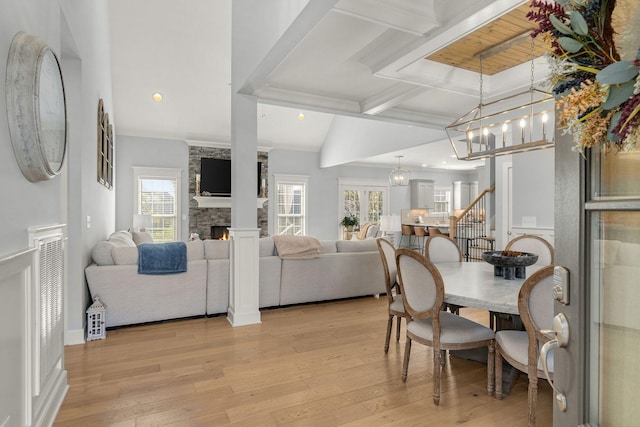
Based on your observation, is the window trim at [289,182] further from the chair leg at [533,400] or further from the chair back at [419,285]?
the chair leg at [533,400]

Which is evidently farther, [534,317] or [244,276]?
[244,276]

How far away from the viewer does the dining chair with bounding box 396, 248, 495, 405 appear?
2.31 metres

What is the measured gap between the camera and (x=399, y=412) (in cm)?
219

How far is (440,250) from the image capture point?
3832 millimetres

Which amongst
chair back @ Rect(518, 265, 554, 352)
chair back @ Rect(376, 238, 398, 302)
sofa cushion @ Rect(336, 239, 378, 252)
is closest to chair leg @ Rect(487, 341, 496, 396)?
chair back @ Rect(518, 265, 554, 352)

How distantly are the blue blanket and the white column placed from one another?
21.5 inches

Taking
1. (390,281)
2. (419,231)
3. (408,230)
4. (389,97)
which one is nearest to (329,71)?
(389,97)

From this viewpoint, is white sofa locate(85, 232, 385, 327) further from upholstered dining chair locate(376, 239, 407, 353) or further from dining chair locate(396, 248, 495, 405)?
dining chair locate(396, 248, 495, 405)

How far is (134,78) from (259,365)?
20.2ft

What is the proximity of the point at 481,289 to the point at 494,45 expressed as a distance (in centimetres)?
223

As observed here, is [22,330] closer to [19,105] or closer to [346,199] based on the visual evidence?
[19,105]

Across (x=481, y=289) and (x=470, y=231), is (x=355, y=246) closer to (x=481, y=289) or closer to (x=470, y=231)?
(x=481, y=289)

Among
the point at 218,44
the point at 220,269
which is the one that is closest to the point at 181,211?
the point at 218,44

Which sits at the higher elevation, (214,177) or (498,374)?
(214,177)
